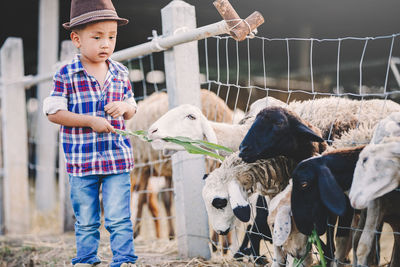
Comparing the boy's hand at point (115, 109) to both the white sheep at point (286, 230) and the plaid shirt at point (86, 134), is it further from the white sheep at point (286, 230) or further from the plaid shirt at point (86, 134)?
the white sheep at point (286, 230)

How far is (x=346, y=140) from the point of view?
7.29 ft

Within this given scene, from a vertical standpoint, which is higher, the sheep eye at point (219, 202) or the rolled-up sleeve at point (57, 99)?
the rolled-up sleeve at point (57, 99)

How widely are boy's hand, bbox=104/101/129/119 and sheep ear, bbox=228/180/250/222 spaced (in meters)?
0.69

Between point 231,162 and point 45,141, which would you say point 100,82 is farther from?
point 45,141

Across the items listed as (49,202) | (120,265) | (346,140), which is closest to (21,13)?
(49,202)

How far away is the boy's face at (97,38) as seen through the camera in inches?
95.7

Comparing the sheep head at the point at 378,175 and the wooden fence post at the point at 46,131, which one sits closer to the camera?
the sheep head at the point at 378,175

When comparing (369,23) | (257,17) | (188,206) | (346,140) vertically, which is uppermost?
(369,23)

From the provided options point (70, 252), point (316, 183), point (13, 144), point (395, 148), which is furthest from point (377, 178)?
point (13, 144)

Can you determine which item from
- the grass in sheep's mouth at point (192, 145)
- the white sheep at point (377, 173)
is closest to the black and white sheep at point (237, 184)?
the grass in sheep's mouth at point (192, 145)

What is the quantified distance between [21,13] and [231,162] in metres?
6.96

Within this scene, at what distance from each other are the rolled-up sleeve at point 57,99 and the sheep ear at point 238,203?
951mm

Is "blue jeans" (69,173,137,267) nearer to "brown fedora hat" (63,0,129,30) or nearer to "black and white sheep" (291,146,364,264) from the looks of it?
"brown fedora hat" (63,0,129,30)

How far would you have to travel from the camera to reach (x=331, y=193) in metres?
1.82
